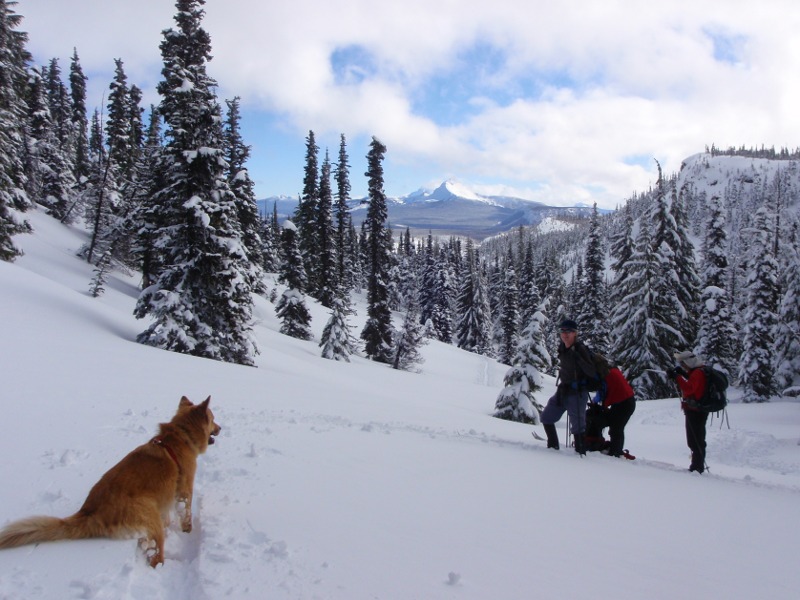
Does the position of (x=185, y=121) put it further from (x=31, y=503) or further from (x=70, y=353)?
(x=31, y=503)

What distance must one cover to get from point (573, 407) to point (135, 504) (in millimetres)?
6621

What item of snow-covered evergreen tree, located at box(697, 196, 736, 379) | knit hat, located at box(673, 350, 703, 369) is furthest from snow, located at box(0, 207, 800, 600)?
snow-covered evergreen tree, located at box(697, 196, 736, 379)

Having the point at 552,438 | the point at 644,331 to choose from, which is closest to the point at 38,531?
the point at 552,438

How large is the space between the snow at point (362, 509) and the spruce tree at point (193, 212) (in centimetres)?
701

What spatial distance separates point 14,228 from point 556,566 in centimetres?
2787

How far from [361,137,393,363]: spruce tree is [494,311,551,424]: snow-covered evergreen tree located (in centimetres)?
1747

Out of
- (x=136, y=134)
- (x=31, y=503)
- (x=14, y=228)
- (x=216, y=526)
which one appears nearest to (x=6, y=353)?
(x=31, y=503)

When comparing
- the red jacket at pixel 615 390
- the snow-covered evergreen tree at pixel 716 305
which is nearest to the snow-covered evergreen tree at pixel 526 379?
the red jacket at pixel 615 390

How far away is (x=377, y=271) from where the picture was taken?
37.2 m

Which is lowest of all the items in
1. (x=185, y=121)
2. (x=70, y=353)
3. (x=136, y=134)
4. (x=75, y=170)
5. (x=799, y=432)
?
(x=799, y=432)

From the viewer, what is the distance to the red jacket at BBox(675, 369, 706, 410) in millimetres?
7734

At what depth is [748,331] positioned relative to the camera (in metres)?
29.5

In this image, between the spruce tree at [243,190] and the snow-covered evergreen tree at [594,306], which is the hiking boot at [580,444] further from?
the snow-covered evergreen tree at [594,306]

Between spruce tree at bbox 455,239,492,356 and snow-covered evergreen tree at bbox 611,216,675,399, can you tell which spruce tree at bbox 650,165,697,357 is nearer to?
snow-covered evergreen tree at bbox 611,216,675,399
